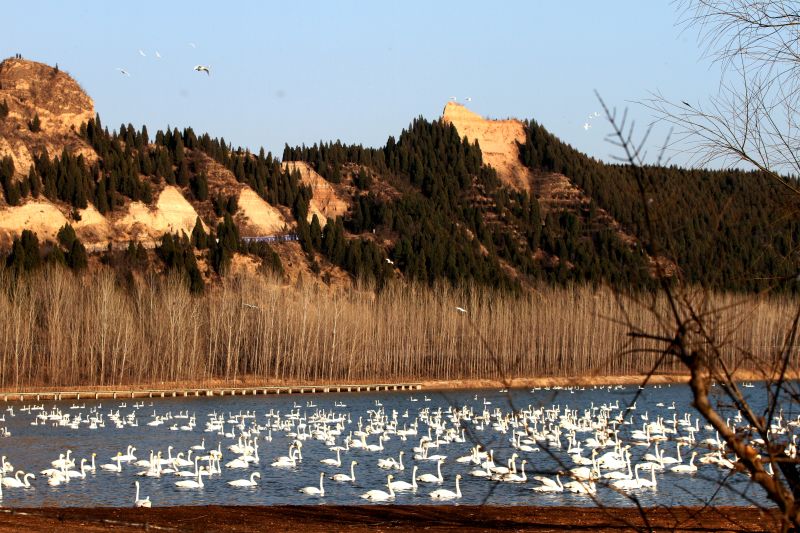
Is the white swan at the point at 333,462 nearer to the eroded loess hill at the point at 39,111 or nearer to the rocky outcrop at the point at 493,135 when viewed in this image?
the eroded loess hill at the point at 39,111

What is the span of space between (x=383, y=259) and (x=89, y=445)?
7039cm

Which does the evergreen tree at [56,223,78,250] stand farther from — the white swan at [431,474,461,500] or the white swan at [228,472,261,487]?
the white swan at [431,474,461,500]

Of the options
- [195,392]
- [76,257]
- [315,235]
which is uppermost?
[315,235]

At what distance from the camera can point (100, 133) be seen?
11856 centimetres

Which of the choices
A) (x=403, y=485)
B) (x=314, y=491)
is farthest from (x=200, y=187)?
(x=403, y=485)

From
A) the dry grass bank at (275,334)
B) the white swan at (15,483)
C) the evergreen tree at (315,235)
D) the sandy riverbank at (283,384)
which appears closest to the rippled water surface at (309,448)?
the white swan at (15,483)

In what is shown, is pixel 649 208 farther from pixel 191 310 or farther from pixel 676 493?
pixel 191 310

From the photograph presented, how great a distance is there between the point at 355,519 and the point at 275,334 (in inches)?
2503

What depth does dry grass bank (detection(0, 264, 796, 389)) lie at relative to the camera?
69000 millimetres

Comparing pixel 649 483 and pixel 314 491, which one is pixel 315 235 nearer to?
pixel 314 491

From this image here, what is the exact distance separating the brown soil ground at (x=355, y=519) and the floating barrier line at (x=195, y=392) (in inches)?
1976

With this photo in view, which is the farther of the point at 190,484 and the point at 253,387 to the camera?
the point at 253,387

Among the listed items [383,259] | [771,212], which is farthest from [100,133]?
[771,212]

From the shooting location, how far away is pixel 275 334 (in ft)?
258
